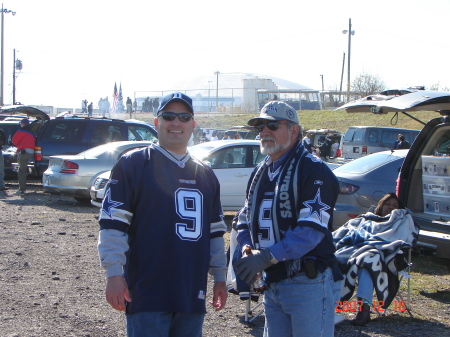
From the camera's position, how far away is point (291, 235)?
298 centimetres

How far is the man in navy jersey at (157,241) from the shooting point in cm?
273

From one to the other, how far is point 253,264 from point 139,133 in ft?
42.4

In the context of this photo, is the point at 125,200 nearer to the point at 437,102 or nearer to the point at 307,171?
the point at 307,171

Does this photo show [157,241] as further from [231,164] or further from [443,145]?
[231,164]

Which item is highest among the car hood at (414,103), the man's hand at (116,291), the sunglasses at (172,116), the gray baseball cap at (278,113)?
the car hood at (414,103)

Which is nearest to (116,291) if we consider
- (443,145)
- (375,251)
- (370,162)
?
(375,251)

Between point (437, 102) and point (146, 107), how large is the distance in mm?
51401

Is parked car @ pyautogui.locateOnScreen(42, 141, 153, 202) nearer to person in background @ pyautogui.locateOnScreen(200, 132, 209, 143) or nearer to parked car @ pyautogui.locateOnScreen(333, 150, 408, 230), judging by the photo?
parked car @ pyautogui.locateOnScreen(333, 150, 408, 230)

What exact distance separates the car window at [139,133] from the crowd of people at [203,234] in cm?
Result: 1229

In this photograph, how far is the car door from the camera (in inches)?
430

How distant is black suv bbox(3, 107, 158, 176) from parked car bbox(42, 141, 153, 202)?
2.22 meters

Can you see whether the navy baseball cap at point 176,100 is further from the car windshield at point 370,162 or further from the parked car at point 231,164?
the parked car at point 231,164

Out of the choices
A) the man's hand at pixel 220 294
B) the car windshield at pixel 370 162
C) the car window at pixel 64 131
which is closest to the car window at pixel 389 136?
the car window at pixel 64 131

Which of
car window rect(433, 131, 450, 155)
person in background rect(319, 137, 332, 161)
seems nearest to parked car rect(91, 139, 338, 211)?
car window rect(433, 131, 450, 155)
